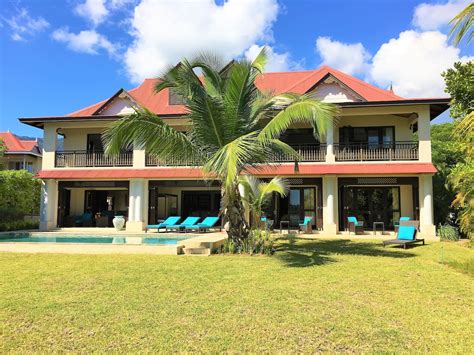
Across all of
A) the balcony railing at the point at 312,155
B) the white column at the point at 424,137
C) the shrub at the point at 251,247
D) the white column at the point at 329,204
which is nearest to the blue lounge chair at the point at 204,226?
the balcony railing at the point at 312,155

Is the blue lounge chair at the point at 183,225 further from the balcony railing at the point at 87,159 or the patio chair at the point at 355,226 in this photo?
the patio chair at the point at 355,226

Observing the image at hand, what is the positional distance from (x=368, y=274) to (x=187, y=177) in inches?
530

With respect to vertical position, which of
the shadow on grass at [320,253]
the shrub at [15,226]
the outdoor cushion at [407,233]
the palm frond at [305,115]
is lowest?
the shadow on grass at [320,253]

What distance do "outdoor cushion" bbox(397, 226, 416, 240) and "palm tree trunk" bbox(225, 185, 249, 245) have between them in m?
6.07

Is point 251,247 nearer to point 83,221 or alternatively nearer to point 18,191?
point 83,221

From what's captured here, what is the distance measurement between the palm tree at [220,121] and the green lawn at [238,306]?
9.58ft

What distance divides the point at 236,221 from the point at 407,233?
657 centimetres

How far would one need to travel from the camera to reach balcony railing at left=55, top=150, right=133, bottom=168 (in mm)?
22375

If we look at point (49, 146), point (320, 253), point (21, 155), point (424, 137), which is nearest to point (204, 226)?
point (320, 253)

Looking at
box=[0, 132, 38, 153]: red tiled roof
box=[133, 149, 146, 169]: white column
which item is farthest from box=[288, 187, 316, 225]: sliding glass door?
box=[0, 132, 38, 153]: red tiled roof

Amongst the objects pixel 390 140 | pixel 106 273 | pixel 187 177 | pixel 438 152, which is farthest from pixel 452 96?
pixel 106 273

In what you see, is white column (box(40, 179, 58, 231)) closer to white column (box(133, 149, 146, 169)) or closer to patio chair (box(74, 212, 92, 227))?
patio chair (box(74, 212, 92, 227))

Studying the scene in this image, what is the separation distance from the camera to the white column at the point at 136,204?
2100 cm

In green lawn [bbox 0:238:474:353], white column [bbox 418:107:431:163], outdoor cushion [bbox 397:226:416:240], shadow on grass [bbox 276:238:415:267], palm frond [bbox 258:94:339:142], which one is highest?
white column [bbox 418:107:431:163]
